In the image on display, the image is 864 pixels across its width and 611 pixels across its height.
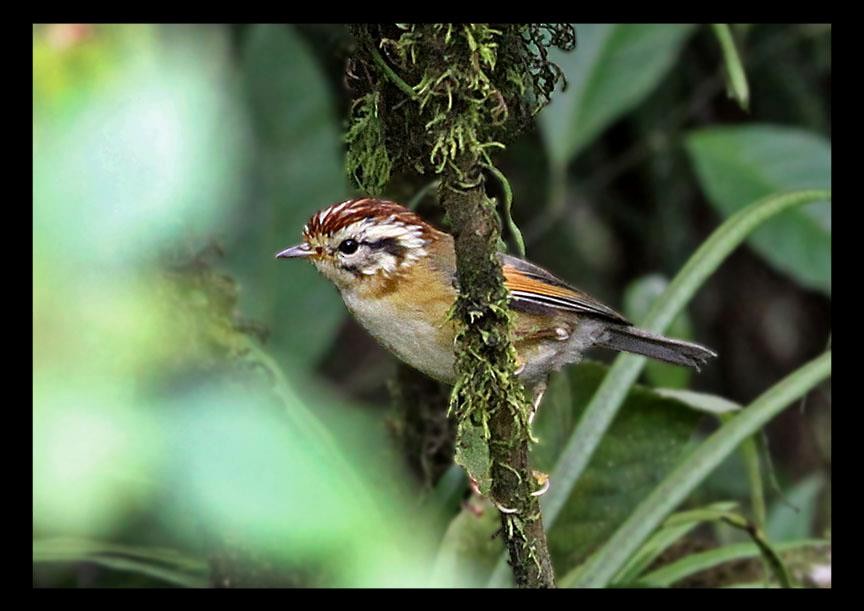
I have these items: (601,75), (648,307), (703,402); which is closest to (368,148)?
(703,402)

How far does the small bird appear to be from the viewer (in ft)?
9.11

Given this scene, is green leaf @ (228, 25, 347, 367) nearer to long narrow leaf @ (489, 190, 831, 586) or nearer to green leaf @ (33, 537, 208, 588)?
green leaf @ (33, 537, 208, 588)

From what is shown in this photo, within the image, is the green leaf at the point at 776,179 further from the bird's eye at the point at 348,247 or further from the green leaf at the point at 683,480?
the bird's eye at the point at 348,247

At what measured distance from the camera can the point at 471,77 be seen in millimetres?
2004

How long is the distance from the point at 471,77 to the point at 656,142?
11.0 ft

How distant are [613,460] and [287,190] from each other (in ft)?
6.42

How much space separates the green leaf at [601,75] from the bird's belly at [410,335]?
1664 millimetres

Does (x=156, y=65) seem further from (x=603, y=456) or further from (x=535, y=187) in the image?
(x=535, y=187)

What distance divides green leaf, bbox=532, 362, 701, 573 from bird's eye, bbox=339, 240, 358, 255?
0.85 metres

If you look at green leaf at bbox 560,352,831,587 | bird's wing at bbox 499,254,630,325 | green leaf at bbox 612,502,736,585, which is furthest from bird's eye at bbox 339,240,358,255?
green leaf at bbox 612,502,736,585

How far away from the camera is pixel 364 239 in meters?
2.82

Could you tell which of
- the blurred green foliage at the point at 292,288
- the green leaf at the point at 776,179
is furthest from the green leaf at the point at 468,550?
the green leaf at the point at 776,179
